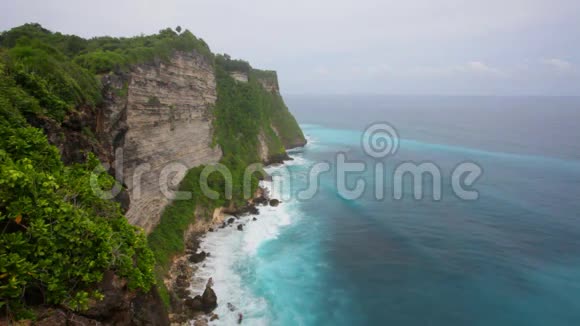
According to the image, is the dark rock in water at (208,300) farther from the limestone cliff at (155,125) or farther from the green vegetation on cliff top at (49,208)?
the green vegetation on cliff top at (49,208)

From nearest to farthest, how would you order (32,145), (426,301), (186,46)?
(32,145), (426,301), (186,46)

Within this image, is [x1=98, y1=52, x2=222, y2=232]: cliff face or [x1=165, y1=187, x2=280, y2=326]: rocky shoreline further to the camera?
[x1=98, y1=52, x2=222, y2=232]: cliff face

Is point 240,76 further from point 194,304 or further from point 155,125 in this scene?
point 194,304

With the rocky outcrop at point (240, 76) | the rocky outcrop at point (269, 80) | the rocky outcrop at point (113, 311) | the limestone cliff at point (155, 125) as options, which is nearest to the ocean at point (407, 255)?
the limestone cliff at point (155, 125)

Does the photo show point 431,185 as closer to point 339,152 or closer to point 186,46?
point 339,152

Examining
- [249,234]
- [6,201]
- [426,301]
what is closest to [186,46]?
[249,234]

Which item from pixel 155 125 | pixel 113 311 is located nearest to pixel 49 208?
pixel 113 311

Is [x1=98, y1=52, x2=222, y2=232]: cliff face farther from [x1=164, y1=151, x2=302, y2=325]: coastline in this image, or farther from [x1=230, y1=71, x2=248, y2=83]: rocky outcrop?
[x1=230, y1=71, x2=248, y2=83]: rocky outcrop

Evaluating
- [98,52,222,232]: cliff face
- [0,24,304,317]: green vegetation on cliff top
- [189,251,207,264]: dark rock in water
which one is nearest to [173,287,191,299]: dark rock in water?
[189,251,207,264]: dark rock in water
